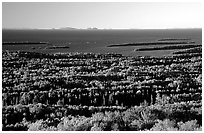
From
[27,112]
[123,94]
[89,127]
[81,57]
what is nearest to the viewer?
[89,127]

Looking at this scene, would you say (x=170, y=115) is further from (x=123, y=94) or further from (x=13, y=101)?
(x=13, y=101)

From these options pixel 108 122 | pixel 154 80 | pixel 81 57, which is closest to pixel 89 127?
pixel 108 122

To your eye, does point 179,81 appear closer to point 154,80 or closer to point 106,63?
point 154,80

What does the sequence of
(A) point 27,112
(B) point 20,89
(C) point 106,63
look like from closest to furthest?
(A) point 27,112
(B) point 20,89
(C) point 106,63

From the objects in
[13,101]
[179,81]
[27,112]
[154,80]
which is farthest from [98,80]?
[27,112]

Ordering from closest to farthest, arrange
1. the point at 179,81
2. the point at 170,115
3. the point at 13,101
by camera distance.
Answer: the point at 170,115 → the point at 13,101 → the point at 179,81

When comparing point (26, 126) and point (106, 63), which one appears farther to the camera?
point (106, 63)
